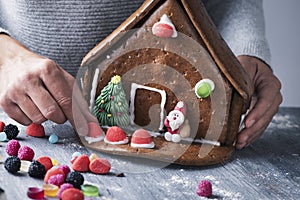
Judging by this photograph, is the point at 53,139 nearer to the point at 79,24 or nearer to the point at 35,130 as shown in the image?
the point at 35,130

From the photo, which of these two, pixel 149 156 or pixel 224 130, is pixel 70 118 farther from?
pixel 224 130

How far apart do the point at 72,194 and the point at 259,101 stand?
75 centimetres

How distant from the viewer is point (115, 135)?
168 cm

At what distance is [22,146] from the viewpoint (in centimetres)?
171

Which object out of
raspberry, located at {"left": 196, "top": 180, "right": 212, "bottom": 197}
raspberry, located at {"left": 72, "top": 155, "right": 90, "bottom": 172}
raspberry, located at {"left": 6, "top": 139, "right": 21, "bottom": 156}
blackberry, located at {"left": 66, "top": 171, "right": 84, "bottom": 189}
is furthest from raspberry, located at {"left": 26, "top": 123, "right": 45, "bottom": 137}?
raspberry, located at {"left": 196, "top": 180, "right": 212, "bottom": 197}

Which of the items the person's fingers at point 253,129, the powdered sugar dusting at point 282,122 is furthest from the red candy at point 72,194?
the powdered sugar dusting at point 282,122

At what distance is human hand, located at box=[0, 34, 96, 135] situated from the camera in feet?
5.59

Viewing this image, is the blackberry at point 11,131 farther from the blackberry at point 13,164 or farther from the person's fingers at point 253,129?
the person's fingers at point 253,129

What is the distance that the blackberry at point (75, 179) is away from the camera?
4.73 ft

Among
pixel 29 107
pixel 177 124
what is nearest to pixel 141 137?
pixel 177 124

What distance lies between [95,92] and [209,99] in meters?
0.32

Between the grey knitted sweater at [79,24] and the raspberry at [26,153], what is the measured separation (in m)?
0.50

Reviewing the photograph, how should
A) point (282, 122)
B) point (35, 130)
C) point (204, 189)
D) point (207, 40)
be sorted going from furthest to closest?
point (282, 122) → point (35, 130) → point (207, 40) → point (204, 189)

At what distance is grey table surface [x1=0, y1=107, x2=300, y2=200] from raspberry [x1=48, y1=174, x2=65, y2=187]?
0.13 feet
